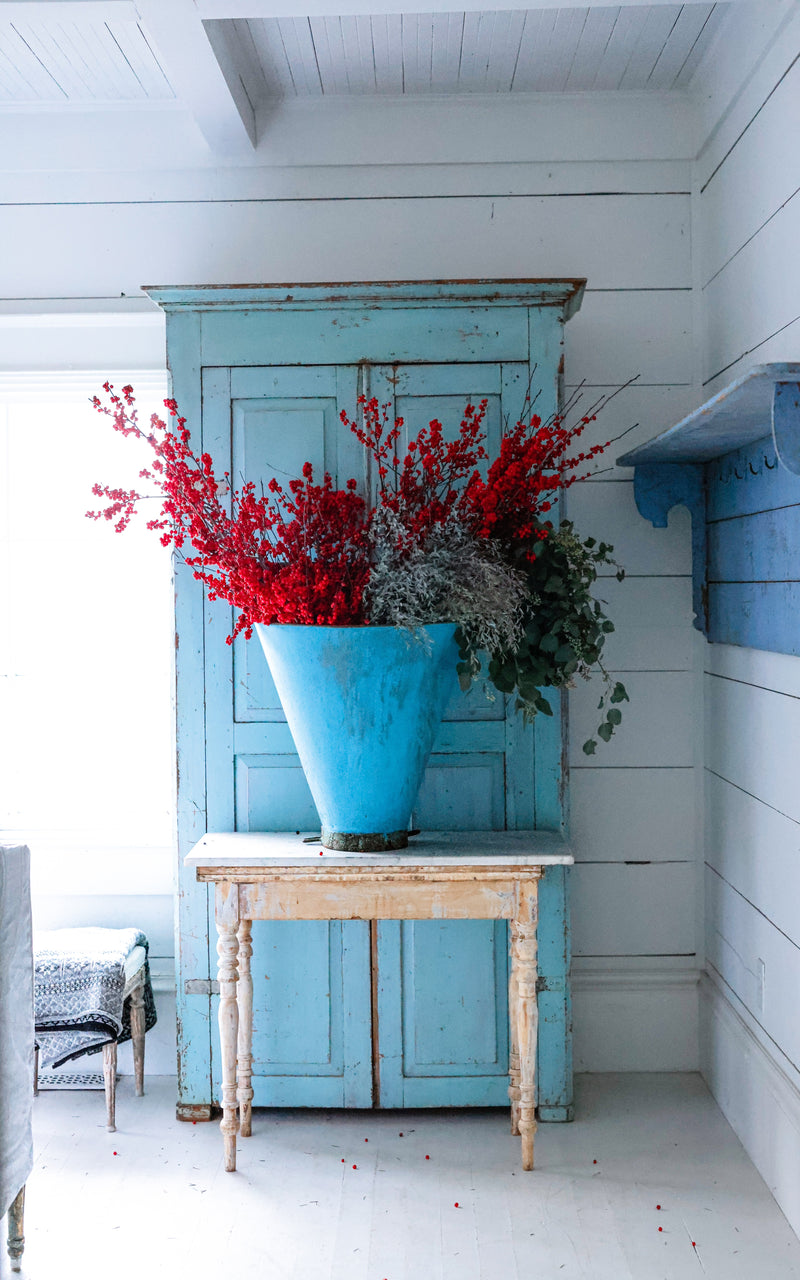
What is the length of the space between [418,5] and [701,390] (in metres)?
1.19

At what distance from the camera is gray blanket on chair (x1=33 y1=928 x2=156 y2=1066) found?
2.39 meters

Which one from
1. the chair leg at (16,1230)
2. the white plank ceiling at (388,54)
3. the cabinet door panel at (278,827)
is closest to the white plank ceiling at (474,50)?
the white plank ceiling at (388,54)

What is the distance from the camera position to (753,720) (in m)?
2.34

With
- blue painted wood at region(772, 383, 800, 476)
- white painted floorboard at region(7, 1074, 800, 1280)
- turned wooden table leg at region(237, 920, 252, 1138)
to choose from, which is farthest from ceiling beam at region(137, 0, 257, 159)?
white painted floorboard at region(7, 1074, 800, 1280)

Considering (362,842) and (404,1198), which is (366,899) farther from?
(404,1198)

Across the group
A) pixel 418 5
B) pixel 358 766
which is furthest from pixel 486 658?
pixel 418 5

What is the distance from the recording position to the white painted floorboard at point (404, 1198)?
1.92 m

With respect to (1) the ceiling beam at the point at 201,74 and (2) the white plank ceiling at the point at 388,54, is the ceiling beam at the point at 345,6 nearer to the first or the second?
(1) the ceiling beam at the point at 201,74

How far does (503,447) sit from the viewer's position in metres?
2.14

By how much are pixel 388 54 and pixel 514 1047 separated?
2.44 meters

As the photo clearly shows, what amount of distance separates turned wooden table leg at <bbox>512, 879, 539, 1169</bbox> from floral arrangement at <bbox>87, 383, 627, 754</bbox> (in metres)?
0.37

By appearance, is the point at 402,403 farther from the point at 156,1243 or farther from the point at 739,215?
the point at 156,1243

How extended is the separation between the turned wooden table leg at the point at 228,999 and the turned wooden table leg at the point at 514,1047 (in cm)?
62

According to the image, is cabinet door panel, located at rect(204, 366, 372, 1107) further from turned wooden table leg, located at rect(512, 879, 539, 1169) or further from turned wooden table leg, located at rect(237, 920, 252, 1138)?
turned wooden table leg, located at rect(512, 879, 539, 1169)
